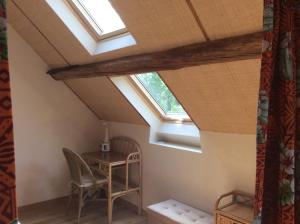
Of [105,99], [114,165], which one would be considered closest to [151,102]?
[105,99]

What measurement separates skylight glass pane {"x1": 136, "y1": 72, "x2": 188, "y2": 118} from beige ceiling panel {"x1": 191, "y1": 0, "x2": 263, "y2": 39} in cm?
153

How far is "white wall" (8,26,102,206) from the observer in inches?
143

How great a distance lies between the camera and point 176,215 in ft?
8.80

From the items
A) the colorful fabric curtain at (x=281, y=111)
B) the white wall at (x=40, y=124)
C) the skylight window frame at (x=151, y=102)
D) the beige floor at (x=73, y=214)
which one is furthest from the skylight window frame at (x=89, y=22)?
the beige floor at (x=73, y=214)

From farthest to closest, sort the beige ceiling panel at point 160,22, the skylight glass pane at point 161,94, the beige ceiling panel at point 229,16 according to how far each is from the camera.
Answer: the skylight glass pane at point 161,94 → the beige ceiling panel at point 160,22 → the beige ceiling panel at point 229,16

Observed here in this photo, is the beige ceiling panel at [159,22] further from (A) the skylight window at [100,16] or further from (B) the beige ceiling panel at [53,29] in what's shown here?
(B) the beige ceiling panel at [53,29]

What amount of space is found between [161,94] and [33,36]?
5.54 ft

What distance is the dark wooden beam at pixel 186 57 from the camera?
162 cm

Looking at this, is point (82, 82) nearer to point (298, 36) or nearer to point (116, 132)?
point (116, 132)

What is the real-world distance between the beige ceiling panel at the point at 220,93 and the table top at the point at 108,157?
3.97ft

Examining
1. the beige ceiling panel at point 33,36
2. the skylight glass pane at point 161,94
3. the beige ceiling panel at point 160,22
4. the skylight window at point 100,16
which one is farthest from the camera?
the skylight glass pane at point 161,94

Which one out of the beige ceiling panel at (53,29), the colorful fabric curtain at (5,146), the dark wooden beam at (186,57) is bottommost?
the colorful fabric curtain at (5,146)

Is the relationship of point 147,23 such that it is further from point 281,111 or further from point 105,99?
point 105,99

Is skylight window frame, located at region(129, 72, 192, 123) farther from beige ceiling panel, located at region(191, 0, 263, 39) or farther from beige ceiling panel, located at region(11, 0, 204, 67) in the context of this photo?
beige ceiling panel, located at region(191, 0, 263, 39)
